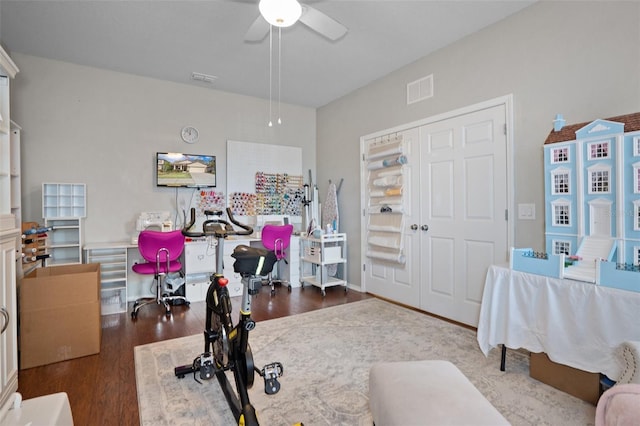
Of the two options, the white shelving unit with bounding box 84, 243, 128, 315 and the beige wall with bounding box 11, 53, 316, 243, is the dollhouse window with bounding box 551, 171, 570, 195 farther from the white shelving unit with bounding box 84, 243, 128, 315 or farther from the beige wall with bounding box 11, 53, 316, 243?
the white shelving unit with bounding box 84, 243, 128, 315

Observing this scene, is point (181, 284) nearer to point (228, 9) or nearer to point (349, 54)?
point (228, 9)

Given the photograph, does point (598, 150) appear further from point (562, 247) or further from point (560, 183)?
point (562, 247)

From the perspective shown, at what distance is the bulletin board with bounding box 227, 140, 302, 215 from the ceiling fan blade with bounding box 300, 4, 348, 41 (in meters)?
2.67

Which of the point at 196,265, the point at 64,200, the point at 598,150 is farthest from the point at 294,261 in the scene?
the point at 598,150

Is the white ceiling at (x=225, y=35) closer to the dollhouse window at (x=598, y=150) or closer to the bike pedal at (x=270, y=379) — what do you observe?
the dollhouse window at (x=598, y=150)

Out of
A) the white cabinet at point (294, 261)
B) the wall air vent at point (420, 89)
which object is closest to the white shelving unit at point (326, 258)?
the white cabinet at point (294, 261)

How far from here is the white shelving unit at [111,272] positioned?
3.56 meters

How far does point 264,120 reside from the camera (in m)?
5.03

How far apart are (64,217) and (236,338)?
3.01 metres

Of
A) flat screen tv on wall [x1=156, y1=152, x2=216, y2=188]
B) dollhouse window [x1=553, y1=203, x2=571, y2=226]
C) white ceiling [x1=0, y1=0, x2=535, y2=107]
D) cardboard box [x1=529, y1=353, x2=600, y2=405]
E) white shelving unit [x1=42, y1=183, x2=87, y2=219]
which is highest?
white ceiling [x1=0, y1=0, x2=535, y2=107]

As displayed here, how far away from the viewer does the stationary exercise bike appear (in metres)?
1.63

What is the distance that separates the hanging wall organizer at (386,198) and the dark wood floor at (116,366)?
2.80 ft

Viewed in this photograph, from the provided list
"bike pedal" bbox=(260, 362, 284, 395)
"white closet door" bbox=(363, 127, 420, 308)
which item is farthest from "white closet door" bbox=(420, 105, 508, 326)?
"bike pedal" bbox=(260, 362, 284, 395)

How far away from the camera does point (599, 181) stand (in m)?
2.05
